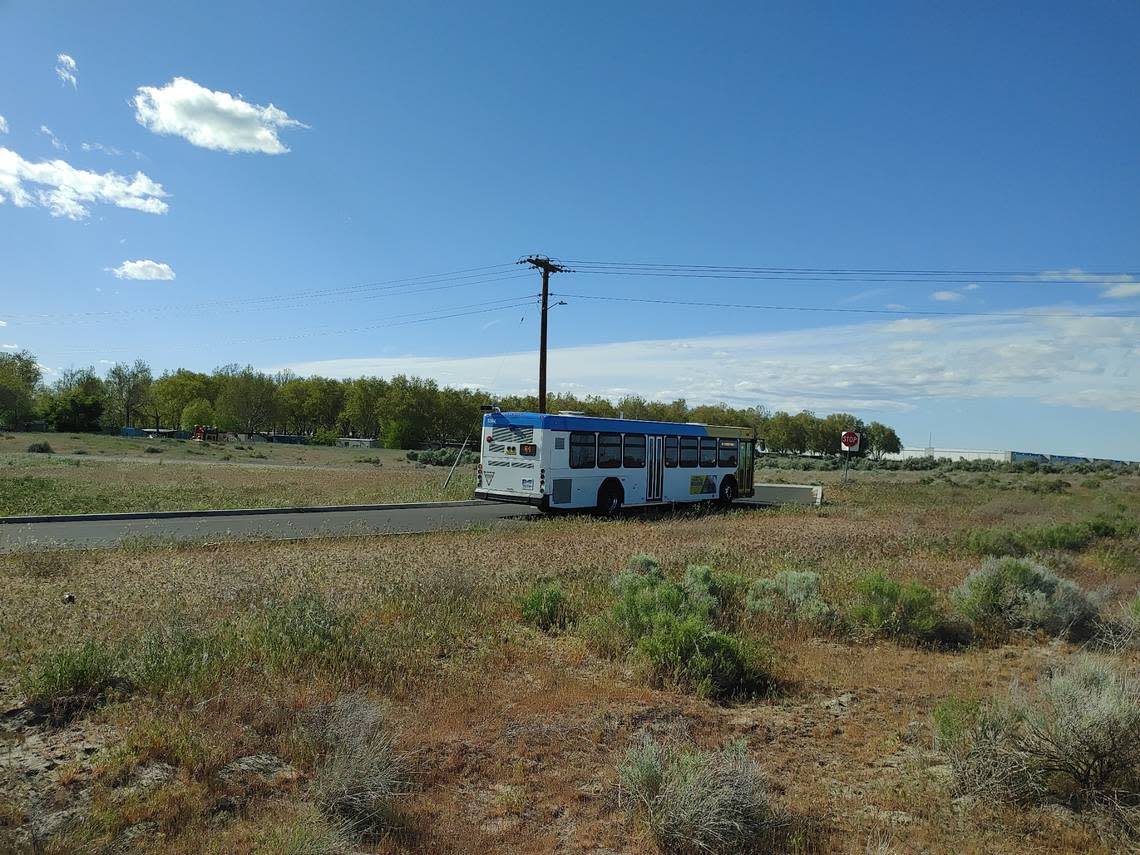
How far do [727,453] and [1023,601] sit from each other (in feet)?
62.9

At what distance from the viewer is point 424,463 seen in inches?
2323

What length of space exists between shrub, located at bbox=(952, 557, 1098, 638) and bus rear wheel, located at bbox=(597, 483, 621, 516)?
44.8 feet

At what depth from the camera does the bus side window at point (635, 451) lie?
24062mm

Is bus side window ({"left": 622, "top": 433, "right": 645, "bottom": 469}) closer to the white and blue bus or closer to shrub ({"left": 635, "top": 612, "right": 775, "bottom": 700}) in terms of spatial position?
the white and blue bus

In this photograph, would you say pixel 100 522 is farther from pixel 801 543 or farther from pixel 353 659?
pixel 801 543

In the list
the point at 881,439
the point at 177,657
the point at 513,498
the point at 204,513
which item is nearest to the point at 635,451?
the point at 513,498

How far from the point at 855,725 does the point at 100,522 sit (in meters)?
16.6

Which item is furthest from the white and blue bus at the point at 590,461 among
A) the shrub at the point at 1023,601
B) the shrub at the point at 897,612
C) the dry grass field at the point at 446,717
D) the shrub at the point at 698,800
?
the shrub at the point at 698,800

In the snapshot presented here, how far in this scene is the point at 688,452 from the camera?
26672mm

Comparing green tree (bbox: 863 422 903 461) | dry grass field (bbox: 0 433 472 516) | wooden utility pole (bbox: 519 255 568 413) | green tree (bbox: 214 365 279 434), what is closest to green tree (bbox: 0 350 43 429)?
green tree (bbox: 214 365 279 434)

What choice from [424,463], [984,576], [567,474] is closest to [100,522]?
[567,474]

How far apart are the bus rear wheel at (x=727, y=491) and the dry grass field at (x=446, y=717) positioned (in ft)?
58.2

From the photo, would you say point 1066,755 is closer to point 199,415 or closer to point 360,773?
point 360,773

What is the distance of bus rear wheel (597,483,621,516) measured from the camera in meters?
23.1
